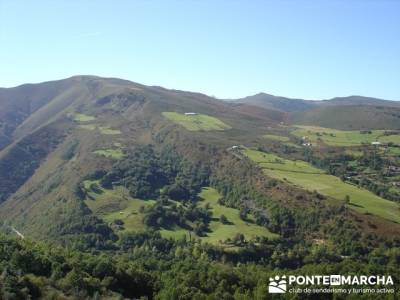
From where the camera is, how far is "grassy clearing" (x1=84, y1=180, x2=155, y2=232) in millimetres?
135288

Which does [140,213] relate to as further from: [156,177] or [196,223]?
[156,177]

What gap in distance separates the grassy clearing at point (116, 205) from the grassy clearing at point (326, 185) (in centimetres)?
4816

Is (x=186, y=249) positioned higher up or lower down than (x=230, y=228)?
lower down

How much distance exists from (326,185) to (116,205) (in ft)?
229

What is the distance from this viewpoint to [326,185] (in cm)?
15238

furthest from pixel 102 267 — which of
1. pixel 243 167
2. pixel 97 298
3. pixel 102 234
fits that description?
pixel 243 167

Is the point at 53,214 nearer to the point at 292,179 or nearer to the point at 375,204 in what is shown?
the point at 292,179

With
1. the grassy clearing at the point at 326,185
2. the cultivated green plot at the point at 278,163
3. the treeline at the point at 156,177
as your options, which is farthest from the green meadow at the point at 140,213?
the grassy clearing at the point at 326,185

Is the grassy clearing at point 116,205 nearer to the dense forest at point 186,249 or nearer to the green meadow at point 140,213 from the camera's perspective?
the green meadow at point 140,213

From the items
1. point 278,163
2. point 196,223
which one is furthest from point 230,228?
point 278,163

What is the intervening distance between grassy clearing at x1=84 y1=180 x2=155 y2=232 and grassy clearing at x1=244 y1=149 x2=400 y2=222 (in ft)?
158

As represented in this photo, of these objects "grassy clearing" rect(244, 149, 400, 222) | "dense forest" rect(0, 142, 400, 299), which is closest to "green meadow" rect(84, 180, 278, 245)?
"dense forest" rect(0, 142, 400, 299)

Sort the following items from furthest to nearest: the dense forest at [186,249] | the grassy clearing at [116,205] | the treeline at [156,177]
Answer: the treeline at [156,177], the grassy clearing at [116,205], the dense forest at [186,249]

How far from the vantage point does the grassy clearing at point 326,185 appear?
132m
